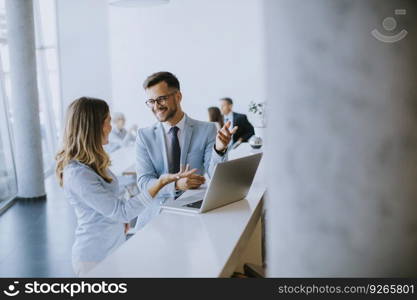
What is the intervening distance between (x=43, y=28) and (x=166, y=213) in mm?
8542

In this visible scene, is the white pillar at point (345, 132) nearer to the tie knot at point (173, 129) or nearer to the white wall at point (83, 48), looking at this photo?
the tie knot at point (173, 129)

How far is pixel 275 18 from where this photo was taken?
3.05 ft

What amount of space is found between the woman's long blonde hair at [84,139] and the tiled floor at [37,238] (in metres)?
2.11

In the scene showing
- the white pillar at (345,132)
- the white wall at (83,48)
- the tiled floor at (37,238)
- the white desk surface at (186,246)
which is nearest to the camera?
the white pillar at (345,132)

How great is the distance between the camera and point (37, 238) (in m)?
5.14

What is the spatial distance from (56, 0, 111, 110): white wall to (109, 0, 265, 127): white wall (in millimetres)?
217

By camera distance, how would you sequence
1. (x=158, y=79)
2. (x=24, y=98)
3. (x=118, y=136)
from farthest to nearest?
(x=118, y=136) < (x=24, y=98) < (x=158, y=79)

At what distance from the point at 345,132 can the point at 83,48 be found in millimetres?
10118

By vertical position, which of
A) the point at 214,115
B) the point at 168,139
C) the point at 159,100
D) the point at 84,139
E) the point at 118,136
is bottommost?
the point at 118,136

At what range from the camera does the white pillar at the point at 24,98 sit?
6.43 m

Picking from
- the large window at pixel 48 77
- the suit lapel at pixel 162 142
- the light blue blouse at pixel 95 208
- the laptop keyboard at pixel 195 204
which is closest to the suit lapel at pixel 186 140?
the suit lapel at pixel 162 142

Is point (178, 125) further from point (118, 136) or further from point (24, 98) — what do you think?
point (118, 136)

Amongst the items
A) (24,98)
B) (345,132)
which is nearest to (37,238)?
(24,98)

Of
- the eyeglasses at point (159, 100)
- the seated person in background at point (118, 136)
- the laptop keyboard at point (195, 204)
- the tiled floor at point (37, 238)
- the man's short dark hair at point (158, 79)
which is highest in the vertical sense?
the man's short dark hair at point (158, 79)
